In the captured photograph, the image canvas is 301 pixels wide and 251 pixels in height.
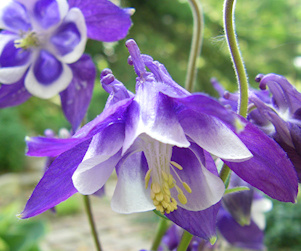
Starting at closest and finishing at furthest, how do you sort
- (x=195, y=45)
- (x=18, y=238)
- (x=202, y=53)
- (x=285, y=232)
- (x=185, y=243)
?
(x=185, y=243), (x=195, y=45), (x=18, y=238), (x=285, y=232), (x=202, y=53)

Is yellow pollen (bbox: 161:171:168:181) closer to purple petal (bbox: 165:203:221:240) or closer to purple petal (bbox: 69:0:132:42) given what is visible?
purple petal (bbox: 165:203:221:240)

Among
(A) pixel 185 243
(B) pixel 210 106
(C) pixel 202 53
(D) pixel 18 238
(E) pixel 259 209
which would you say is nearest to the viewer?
(B) pixel 210 106

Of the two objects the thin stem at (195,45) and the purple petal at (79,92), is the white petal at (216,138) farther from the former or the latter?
the purple petal at (79,92)

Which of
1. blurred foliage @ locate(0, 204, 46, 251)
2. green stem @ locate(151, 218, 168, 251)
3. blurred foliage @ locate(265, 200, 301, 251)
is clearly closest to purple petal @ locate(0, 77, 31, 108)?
green stem @ locate(151, 218, 168, 251)

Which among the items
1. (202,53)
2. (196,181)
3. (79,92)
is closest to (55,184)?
(196,181)

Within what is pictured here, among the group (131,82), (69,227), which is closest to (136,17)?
(131,82)

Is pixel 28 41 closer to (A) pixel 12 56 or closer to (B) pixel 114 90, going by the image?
(A) pixel 12 56

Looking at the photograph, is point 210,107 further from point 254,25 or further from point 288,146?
point 254,25
